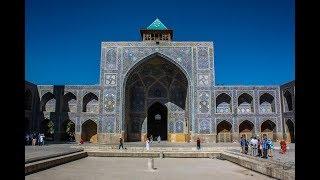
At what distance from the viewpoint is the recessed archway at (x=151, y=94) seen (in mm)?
34375

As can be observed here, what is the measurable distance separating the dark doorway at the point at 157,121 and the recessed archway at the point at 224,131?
5671 mm

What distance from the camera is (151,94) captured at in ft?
116

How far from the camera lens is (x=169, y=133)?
3444 centimetres

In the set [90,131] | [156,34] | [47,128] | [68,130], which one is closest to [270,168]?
[68,130]

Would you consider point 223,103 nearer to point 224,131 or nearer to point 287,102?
point 224,131

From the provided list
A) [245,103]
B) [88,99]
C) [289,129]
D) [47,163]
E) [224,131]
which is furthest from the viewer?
[245,103]

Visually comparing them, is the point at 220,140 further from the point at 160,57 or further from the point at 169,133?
the point at 160,57

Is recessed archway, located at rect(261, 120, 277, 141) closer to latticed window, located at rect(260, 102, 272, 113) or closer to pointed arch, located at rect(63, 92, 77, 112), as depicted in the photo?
latticed window, located at rect(260, 102, 272, 113)

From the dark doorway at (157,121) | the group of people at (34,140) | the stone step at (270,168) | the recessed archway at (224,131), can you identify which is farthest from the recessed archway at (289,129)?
the group of people at (34,140)

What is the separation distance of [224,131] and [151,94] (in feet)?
24.0

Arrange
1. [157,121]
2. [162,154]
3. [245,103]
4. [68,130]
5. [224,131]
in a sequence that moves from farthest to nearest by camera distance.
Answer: [157,121], [245,103], [224,131], [68,130], [162,154]

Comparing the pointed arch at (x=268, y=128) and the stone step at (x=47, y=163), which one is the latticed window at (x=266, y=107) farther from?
the stone step at (x=47, y=163)

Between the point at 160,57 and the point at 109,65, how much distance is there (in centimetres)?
437
